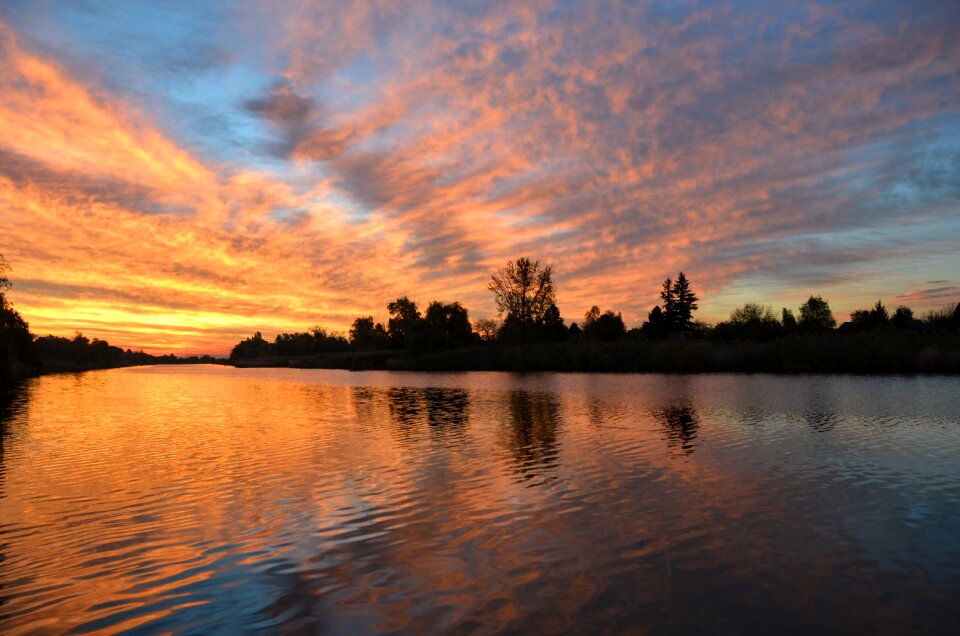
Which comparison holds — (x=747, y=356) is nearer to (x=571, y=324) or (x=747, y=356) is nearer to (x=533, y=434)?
(x=533, y=434)

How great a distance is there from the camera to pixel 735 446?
15.6 meters

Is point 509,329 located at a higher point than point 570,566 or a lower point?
higher

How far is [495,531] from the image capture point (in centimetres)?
877

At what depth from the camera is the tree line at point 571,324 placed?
8869 centimetres

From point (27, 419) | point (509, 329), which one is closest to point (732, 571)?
point (27, 419)

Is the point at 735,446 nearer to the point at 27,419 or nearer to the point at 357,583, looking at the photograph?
the point at 357,583

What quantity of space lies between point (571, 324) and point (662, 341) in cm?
12791

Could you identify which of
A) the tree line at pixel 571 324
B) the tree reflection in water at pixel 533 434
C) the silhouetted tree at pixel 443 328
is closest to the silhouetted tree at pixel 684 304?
the tree line at pixel 571 324

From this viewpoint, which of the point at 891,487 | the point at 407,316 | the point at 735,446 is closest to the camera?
the point at 891,487

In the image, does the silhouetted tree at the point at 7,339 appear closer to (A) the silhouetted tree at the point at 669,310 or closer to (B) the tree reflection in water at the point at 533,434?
(B) the tree reflection in water at the point at 533,434

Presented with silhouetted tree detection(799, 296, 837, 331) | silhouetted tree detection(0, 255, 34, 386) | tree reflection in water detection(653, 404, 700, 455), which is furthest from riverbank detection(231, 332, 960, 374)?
silhouetted tree detection(799, 296, 837, 331)

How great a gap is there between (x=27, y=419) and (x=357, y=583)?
1097 inches

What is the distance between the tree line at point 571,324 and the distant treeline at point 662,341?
0.67ft

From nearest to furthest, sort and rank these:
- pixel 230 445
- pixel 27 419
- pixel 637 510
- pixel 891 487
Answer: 1. pixel 637 510
2. pixel 891 487
3. pixel 230 445
4. pixel 27 419
